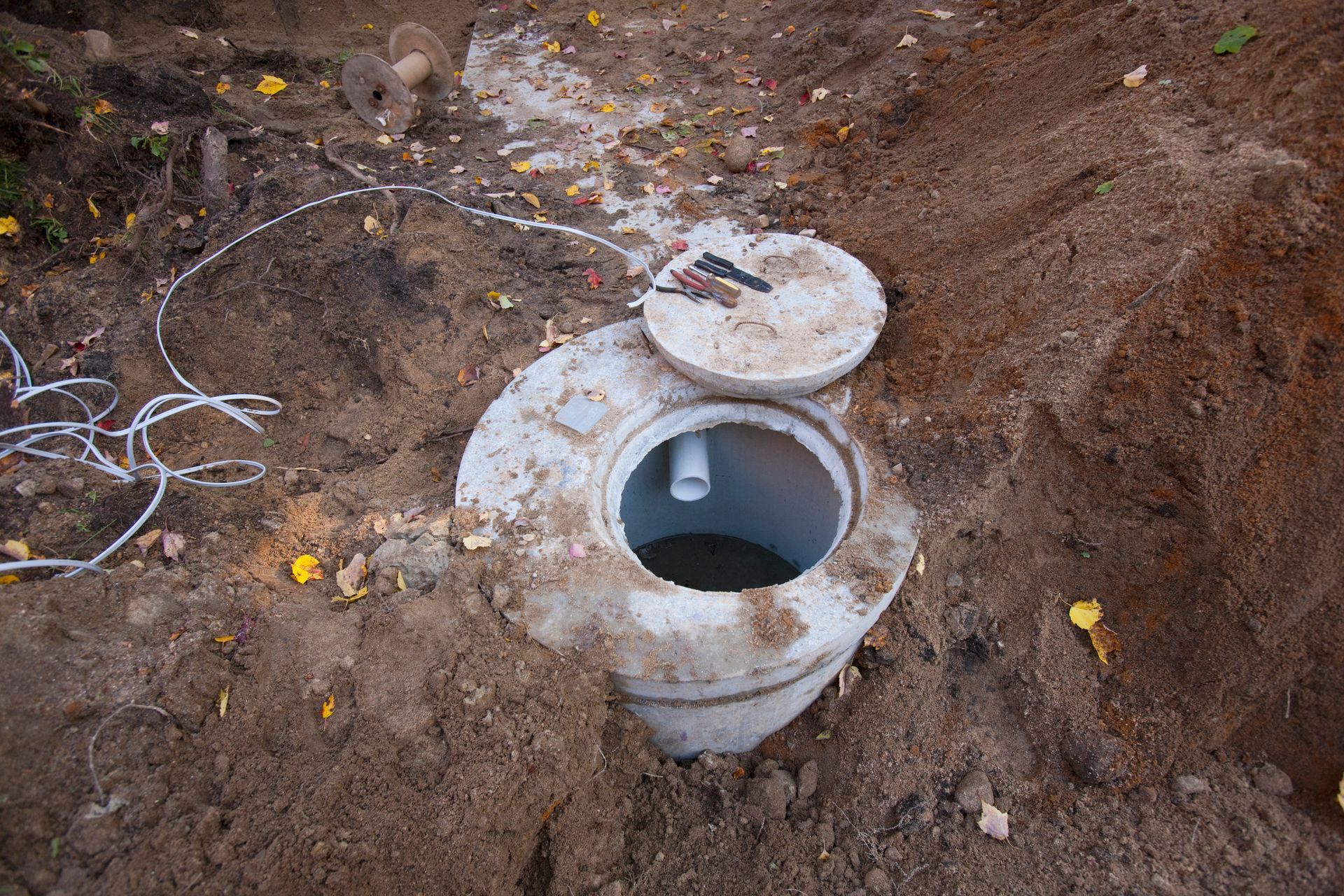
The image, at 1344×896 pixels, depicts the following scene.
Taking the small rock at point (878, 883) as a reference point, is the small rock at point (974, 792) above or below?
above

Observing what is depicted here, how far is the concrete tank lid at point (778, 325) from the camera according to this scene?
10.1 feet

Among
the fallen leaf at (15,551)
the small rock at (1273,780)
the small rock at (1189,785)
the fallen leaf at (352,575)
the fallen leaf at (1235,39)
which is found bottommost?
the small rock at (1189,785)

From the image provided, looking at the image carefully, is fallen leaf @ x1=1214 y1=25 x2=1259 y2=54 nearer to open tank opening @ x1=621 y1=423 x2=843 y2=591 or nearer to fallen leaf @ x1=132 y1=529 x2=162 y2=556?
open tank opening @ x1=621 y1=423 x2=843 y2=591

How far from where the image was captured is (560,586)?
265cm

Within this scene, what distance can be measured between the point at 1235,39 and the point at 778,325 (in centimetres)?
250

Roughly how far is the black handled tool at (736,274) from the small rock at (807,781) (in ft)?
7.42

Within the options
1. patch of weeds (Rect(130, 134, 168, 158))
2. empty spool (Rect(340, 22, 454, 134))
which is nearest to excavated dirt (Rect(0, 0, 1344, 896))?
patch of weeds (Rect(130, 134, 168, 158))

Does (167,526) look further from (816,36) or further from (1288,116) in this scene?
(816,36)

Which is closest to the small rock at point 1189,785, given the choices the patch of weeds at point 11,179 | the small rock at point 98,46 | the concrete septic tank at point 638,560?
the concrete septic tank at point 638,560

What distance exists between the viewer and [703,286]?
343 cm

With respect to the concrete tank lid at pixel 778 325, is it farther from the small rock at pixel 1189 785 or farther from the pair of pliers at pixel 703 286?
the small rock at pixel 1189 785

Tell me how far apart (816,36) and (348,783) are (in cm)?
633

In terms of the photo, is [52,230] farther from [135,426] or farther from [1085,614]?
[1085,614]

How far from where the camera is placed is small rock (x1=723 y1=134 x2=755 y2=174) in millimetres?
4898
